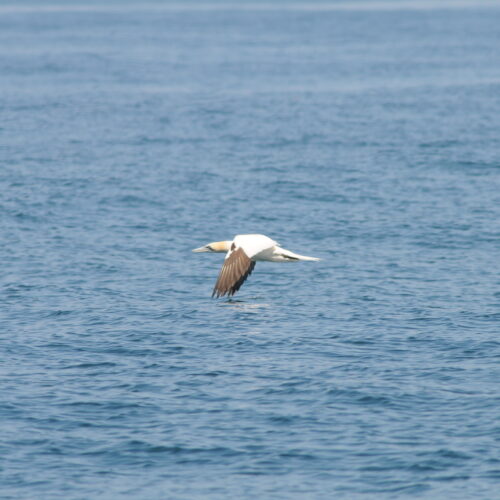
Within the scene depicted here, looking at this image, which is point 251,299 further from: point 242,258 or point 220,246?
point 242,258

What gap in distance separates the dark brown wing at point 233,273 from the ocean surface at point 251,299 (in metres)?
0.92

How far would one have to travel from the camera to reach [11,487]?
20.6m

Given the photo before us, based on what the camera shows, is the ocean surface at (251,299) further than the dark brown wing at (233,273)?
No

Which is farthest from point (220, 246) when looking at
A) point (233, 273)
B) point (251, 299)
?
point (233, 273)

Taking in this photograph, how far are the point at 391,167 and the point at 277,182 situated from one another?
6902mm

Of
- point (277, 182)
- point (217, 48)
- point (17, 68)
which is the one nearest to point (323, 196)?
point (277, 182)

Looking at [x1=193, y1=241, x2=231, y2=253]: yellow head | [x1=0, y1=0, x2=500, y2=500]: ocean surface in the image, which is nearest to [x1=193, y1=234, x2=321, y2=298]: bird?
[x1=193, y1=241, x2=231, y2=253]: yellow head

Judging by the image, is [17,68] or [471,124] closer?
[471,124]

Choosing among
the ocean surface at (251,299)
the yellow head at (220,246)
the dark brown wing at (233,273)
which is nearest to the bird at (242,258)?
the dark brown wing at (233,273)

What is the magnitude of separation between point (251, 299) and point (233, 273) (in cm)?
280

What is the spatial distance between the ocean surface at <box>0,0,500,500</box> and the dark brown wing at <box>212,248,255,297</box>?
0.92 metres

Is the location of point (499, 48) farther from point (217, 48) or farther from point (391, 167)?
point (391, 167)

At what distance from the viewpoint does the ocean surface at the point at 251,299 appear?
2167cm

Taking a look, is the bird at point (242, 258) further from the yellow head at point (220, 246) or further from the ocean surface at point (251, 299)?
the ocean surface at point (251, 299)
